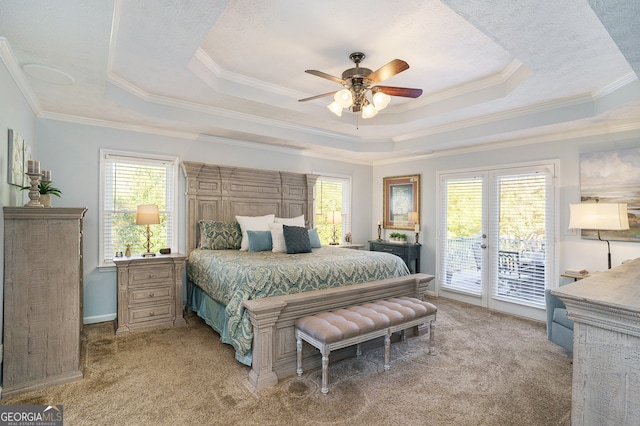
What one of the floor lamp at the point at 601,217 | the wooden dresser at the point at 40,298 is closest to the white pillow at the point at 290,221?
the wooden dresser at the point at 40,298

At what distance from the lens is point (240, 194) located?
195 inches

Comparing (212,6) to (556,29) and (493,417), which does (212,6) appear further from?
(493,417)

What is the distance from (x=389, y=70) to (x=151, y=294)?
3424 mm

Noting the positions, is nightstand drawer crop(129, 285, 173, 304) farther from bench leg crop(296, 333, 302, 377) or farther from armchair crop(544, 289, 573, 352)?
armchair crop(544, 289, 573, 352)

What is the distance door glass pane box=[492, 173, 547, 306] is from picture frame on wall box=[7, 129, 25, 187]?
5.46 m

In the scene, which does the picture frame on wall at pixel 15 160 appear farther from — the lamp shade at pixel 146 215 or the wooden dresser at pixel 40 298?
the lamp shade at pixel 146 215

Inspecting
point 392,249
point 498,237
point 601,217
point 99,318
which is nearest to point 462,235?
point 498,237

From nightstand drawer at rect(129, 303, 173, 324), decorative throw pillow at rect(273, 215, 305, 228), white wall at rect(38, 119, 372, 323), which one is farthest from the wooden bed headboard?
nightstand drawer at rect(129, 303, 173, 324)

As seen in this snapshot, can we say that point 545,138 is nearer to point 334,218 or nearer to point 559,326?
point 559,326

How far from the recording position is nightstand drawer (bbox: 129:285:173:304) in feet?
12.1

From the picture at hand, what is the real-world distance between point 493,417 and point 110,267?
4.20 meters

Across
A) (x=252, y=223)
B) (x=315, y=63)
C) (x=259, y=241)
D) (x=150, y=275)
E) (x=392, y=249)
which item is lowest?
(x=150, y=275)

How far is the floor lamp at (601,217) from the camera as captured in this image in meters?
3.41

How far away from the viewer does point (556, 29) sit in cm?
230
